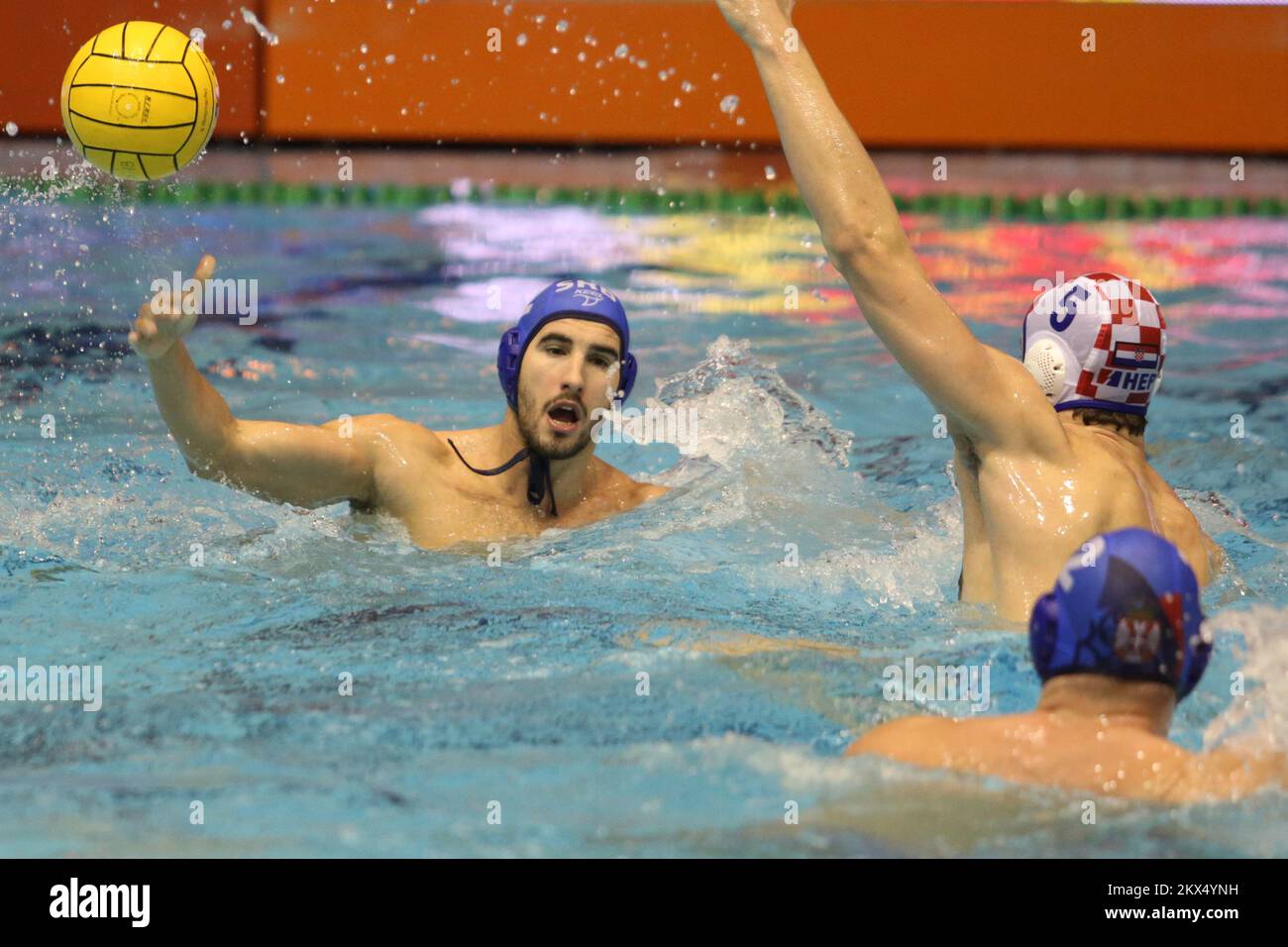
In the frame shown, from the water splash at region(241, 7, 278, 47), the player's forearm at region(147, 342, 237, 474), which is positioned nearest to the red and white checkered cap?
the player's forearm at region(147, 342, 237, 474)

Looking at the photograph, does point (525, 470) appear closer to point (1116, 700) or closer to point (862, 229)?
point (862, 229)

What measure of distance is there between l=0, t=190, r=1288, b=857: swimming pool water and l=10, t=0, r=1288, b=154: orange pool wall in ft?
6.07

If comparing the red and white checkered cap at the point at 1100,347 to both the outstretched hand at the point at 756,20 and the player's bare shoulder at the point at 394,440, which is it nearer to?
the outstretched hand at the point at 756,20

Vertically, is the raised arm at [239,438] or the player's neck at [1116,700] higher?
A: the raised arm at [239,438]

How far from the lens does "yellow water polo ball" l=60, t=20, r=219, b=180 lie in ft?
13.2

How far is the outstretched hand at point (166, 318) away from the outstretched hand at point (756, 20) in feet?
3.75

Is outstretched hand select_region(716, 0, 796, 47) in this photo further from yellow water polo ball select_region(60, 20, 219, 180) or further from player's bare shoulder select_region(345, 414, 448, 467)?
yellow water polo ball select_region(60, 20, 219, 180)

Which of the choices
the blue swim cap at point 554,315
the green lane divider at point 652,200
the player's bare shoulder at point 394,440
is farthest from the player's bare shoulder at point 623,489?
the green lane divider at point 652,200

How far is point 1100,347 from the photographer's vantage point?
289 cm

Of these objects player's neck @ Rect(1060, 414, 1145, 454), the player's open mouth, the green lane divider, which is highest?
the green lane divider

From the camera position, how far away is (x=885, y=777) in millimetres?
2254

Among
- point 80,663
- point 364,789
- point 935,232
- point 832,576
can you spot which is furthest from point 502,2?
point 364,789

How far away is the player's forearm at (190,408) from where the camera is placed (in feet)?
10.5

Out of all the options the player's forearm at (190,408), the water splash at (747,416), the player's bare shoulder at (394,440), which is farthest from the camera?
the water splash at (747,416)
